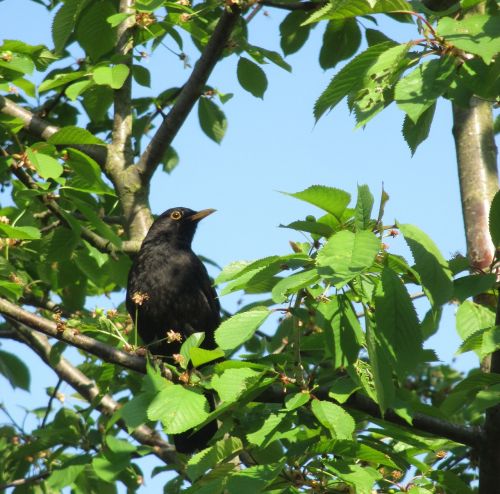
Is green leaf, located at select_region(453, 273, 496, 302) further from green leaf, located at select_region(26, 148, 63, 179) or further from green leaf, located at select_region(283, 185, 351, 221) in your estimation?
green leaf, located at select_region(26, 148, 63, 179)

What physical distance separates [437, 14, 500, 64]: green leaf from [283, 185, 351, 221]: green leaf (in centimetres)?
56

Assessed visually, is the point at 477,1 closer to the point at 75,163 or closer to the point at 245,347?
the point at 75,163

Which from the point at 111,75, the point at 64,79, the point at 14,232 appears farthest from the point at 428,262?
the point at 64,79

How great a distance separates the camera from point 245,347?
716 centimetres

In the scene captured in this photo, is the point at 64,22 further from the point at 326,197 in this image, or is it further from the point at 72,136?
the point at 326,197

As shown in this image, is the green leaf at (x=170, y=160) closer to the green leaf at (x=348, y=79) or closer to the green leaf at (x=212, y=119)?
the green leaf at (x=212, y=119)

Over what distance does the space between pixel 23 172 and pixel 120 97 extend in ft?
4.00

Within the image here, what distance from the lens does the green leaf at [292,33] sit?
5959 mm

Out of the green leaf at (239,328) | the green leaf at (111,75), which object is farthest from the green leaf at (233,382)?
the green leaf at (111,75)

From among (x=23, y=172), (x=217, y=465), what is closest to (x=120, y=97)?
(x=23, y=172)

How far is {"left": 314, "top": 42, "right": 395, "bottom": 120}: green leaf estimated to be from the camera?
2.78 m

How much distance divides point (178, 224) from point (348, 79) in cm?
442

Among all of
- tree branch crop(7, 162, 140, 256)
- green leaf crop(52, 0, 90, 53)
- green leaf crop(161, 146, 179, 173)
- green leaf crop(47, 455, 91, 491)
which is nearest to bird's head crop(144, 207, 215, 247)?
green leaf crop(161, 146, 179, 173)

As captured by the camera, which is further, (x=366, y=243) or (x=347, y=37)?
(x=347, y=37)
